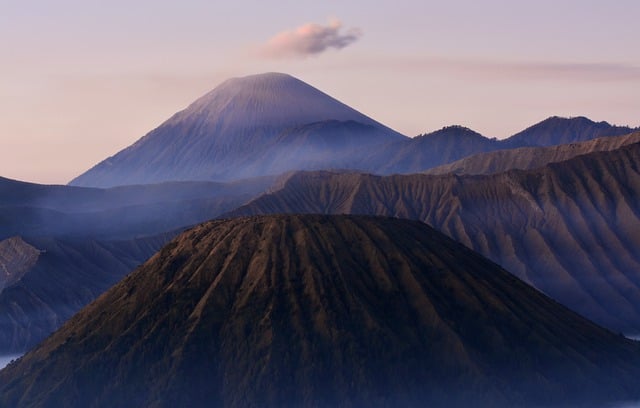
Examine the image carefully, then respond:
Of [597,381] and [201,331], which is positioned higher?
[201,331]

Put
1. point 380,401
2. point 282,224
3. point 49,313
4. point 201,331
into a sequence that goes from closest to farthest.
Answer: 1. point 380,401
2. point 201,331
3. point 282,224
4. point 49,313

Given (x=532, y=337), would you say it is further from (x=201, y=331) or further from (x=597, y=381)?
(x=201, y=331)

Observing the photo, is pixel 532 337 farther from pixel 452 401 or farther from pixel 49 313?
pixel 49 313

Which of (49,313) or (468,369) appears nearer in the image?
(468,369)

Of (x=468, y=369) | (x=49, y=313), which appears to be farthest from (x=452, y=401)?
(x=49, y=313)

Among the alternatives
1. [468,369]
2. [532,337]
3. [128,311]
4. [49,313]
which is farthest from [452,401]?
[49,313]

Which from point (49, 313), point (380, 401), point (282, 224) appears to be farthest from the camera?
point (49, 313)
